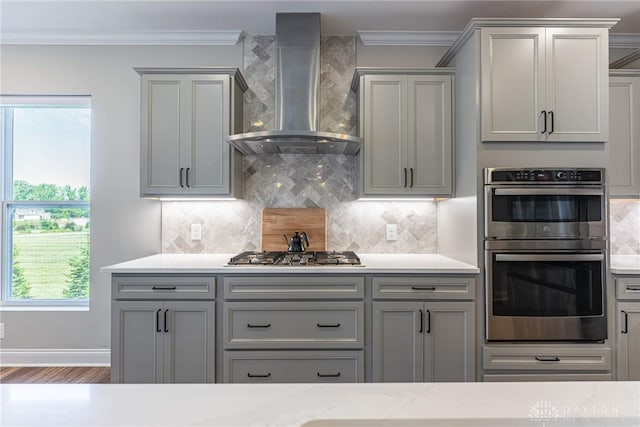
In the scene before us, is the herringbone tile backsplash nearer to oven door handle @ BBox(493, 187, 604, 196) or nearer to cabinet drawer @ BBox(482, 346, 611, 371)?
oven door handle @ BBox(493, 187, 604, 196)

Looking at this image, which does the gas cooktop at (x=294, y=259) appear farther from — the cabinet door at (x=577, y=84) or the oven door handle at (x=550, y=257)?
the cabinet door at (x=577, y=84)

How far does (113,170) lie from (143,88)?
85 centimetres

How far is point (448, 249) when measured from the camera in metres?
2.90

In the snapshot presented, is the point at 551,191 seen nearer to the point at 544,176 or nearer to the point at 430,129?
the point at 544,176

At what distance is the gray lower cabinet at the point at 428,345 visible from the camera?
2.35m

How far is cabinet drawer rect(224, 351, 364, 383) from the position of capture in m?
2.35

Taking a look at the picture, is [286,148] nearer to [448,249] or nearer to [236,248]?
[236,248]

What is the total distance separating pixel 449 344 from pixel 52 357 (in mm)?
3188

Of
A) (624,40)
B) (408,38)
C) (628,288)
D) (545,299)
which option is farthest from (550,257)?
(624,40)

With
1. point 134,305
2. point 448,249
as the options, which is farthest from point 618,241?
point 134,305

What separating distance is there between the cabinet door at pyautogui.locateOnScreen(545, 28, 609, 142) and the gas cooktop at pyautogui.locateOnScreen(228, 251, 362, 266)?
155cm

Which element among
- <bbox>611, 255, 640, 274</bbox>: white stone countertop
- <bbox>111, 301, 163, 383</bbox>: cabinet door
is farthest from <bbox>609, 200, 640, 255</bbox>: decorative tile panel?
<bbox>111, 301, 163, 383</bbox>: cabinet door

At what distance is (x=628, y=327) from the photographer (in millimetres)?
2387

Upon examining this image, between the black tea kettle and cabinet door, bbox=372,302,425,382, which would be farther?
the black tea kettle
